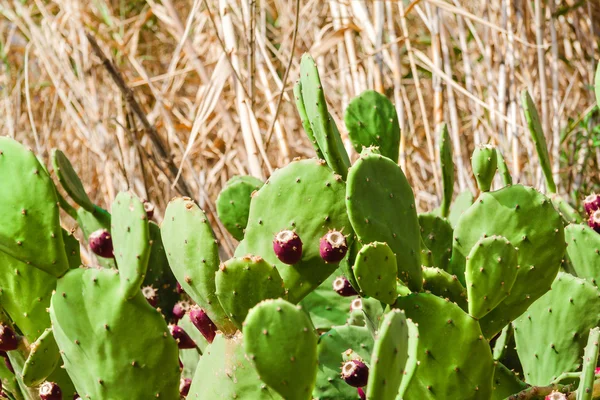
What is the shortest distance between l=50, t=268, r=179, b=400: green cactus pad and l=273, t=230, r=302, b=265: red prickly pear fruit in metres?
0.17

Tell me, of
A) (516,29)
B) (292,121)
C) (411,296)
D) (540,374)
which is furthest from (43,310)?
(292,121)

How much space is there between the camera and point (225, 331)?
3.37ft

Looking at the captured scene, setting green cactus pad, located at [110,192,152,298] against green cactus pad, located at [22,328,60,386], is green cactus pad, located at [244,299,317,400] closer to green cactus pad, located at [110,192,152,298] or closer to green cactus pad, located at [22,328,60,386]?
green cactus pad, located at [110,192,152,298]

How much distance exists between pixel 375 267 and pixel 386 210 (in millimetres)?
130

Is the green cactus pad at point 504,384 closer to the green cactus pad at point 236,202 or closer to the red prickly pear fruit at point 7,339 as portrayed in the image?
the green cactus pad at point 236,202

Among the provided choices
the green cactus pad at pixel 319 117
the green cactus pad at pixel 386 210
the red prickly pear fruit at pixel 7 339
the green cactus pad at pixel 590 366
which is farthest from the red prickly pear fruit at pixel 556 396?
the red prickly pear fruit at pixel 7 339

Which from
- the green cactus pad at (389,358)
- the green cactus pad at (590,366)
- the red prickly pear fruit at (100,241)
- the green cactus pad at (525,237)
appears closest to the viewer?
the green cactus pad at (389,358)

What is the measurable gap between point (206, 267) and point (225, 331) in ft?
0.29

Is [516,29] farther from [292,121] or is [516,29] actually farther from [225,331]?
[225,331]

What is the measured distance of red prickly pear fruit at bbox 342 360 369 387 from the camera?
101 cm

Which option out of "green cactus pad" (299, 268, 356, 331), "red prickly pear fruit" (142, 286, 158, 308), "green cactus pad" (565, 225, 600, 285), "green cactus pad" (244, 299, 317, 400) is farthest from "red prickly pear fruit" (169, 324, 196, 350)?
"green cactus pad" (565, 225, 600, 285)

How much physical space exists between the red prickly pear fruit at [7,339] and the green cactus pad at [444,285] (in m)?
0.61

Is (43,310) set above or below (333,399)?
above

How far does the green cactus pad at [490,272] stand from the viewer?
3.16 feet
